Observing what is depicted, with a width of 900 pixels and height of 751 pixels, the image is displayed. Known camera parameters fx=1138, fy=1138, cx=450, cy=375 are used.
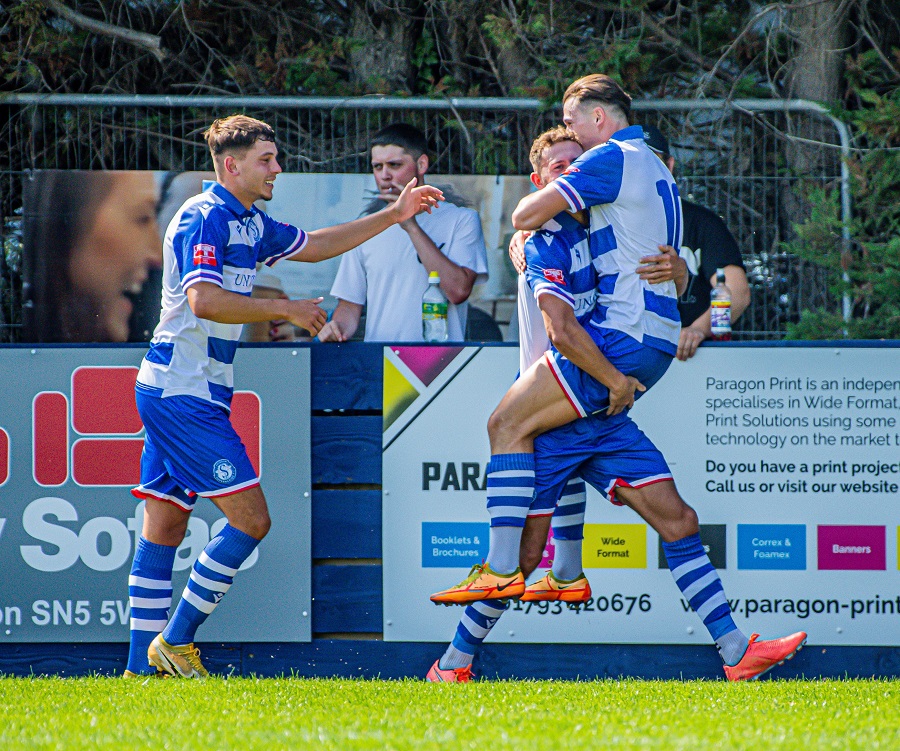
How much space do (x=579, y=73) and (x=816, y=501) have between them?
3584mm

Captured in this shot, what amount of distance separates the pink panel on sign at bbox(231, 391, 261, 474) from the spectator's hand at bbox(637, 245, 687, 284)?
1.83 meters

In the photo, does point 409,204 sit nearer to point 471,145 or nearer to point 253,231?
point 253,231

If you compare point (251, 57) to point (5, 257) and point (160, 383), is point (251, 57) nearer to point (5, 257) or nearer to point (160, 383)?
point (5, 257)

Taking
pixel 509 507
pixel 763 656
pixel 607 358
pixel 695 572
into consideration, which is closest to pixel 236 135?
pixel 607 358

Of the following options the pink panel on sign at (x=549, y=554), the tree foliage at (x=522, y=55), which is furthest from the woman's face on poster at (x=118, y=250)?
the pink panel on sign at (x=549, y=554)

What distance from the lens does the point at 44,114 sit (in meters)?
7.37

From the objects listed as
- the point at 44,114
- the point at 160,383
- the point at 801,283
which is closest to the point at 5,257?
the point at 44,114

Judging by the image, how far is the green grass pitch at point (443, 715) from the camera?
296cm

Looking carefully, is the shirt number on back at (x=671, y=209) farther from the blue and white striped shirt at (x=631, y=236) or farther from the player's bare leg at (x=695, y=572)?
the player's bare leg at (x=695, y=572)

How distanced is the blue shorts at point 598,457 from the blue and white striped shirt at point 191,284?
127 cm

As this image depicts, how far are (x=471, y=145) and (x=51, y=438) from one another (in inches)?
135

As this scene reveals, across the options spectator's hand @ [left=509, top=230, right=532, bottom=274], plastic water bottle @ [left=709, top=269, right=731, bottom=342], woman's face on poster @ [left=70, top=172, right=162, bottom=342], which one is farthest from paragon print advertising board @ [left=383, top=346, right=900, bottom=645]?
woman's face on poster @ [left=70, top=172, right=162, bottom=342]

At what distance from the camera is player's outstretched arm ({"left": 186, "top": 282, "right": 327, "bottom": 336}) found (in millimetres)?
4215

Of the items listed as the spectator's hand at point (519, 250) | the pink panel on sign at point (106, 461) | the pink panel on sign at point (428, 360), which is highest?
the spectator's hand at point (519, 250)
